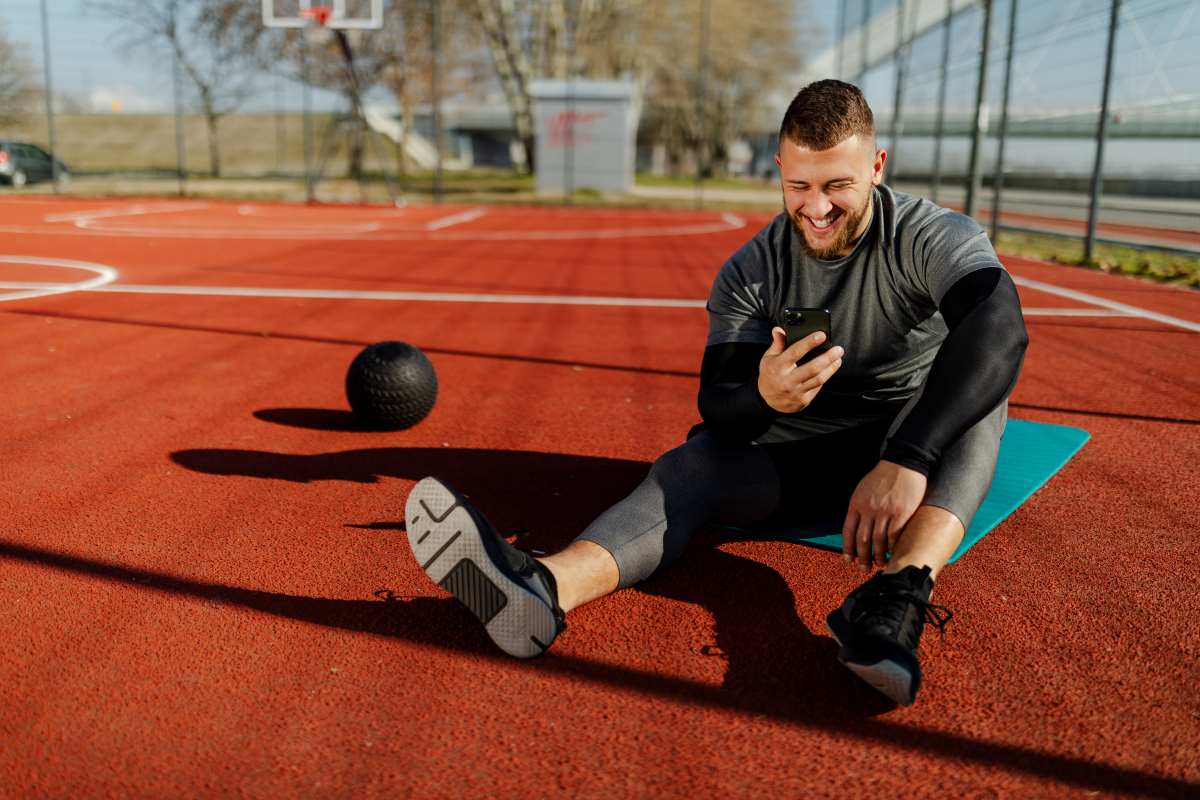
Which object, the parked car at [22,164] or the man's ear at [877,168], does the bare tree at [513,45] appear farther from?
the man's ear at [877,168]

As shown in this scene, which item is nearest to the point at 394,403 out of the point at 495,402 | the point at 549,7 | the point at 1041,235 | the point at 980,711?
the point at 495,402

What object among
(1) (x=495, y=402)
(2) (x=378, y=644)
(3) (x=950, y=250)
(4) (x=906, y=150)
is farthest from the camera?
(4) (x=906, y=150)

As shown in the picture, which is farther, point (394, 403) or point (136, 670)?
point (394, 403)

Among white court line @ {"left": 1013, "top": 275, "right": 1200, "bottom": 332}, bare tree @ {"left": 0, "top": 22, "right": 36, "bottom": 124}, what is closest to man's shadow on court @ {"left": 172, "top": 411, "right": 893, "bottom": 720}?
white court line @ {"left": 1013, "top": 275, "right": 1200, "bottom": 332}

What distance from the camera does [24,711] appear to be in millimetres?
2275

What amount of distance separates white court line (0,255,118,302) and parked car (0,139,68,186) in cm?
2039

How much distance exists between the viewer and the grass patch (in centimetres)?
1116

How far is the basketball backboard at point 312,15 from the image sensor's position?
20266 millimetres

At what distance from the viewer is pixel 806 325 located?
8.75 feet

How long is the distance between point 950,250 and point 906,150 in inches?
827

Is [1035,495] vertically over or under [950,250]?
under

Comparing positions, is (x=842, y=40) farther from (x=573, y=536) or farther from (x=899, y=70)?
(x=573, y=536)

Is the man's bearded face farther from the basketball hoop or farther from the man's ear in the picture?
the basketball hoop

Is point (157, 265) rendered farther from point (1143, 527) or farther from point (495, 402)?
point (1143, 527)
